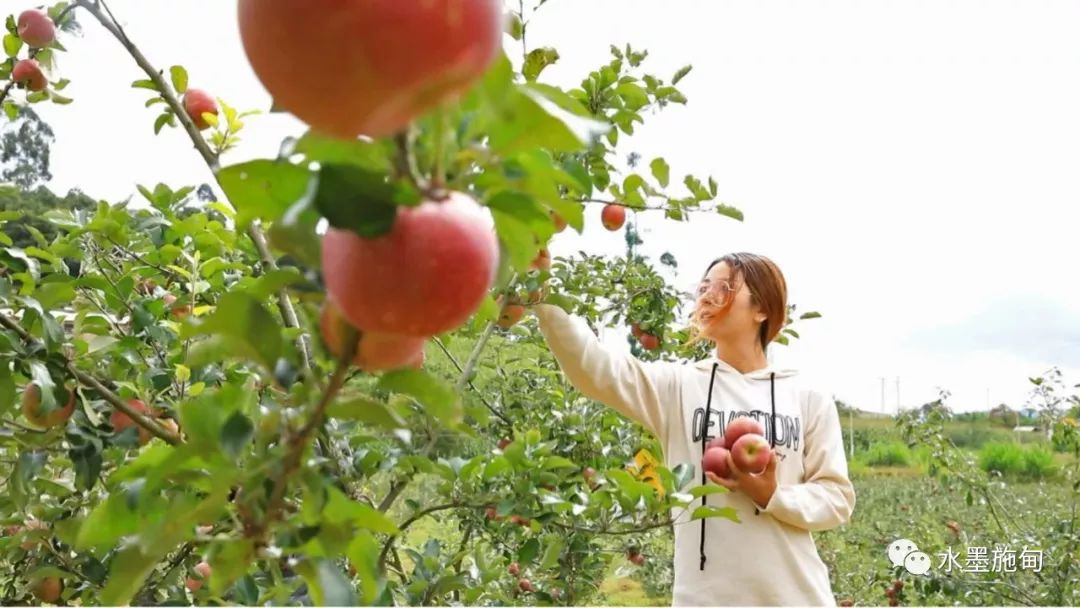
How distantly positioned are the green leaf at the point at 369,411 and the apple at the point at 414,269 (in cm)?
9

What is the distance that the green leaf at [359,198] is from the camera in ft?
1.09

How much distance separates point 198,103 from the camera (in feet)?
4.88

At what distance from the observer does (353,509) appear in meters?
0.52

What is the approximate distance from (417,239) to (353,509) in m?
0.23

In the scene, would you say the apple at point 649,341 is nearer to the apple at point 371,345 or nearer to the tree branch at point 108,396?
the tree branch at point 108,396

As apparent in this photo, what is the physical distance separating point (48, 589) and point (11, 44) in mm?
1009

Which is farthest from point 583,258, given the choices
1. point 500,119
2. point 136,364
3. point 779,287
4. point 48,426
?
point 500,119

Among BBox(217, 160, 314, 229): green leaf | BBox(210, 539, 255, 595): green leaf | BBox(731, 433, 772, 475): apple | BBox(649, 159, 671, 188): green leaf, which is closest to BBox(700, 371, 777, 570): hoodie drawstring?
BBox(731, 433, 772, 475): apple

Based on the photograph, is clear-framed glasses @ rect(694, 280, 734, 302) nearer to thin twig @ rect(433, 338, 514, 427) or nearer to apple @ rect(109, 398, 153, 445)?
thin twig @ rect(433, 338, 514, 427)

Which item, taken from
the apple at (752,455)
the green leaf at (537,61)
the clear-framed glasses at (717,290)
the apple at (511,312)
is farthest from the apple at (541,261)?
the clear-framed glasses at (717,290)

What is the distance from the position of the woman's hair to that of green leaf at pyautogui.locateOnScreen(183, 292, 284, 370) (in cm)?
154

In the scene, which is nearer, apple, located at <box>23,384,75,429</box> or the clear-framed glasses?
apple, located at <box>23,384,75,429</box>

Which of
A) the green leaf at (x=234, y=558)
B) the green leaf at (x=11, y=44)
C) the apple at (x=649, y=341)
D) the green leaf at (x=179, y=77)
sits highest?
the green leaf at (x=11, y=44)

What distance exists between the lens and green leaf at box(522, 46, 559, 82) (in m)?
1.20
